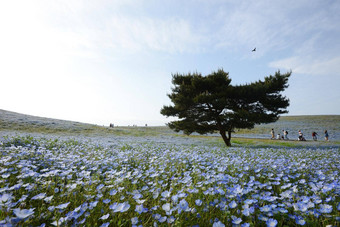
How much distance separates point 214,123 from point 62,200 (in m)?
16.0

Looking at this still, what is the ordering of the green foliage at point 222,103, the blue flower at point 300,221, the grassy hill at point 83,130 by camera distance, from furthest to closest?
the grassy hill at point 83,130
the green foliage at point 222,103
the blue flower at point 300,221

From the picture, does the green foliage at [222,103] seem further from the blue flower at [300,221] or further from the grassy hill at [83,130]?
the blue flower at [300,221]

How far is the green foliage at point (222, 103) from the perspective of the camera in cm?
1557

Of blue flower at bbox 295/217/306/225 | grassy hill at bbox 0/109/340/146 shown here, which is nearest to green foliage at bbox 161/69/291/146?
grassy hill at bbox 0/109/340/146

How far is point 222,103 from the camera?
48.9 ft

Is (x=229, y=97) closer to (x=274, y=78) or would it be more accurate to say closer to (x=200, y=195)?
(x=274, y=78)

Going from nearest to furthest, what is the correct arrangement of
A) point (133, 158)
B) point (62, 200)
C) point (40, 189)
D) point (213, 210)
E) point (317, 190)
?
point (213, 210), point (62, 200), point (40, 189), point (317, 190), point (133, 158)

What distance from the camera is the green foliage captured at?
51.1 feet

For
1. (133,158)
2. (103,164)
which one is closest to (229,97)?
(133,158)

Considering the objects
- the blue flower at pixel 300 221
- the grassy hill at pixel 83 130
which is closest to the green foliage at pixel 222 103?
the grassy hill at pixel 83 130

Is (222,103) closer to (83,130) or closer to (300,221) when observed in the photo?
(300,221)

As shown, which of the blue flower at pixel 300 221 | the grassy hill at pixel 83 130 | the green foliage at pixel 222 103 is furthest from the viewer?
the grassy hill at pixel 83 130

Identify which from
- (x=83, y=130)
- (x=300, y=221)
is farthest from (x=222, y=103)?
(x=83, y=130)

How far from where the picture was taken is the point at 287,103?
16688 millimetres
